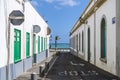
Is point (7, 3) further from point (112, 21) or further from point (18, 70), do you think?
point (112, 21)

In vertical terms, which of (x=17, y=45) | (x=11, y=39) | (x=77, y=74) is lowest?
(x=77, y=74)

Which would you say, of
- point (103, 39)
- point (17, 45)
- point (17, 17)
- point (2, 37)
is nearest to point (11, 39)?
point (17, 45)

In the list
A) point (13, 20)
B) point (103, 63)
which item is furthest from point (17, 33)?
point (103, 63)

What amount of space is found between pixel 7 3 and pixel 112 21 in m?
6.23

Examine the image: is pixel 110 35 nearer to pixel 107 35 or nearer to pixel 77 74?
pixel 107 35

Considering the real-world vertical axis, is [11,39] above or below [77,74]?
above

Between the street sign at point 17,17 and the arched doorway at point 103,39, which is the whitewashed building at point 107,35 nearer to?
the arched doorway at point 103,39

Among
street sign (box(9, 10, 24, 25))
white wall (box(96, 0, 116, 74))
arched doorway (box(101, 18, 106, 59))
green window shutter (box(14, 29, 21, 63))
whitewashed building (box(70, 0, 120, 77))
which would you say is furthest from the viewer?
arched doorway (box(101, 18, 106, 59))

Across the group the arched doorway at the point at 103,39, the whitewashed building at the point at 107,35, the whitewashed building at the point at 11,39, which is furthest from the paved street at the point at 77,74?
the whitewashed building at the point at 11,39

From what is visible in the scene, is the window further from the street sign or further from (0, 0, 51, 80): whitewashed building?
the street sign

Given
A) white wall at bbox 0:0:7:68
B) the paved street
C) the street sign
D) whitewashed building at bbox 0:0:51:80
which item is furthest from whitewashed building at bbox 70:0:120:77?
white wall at bbox 0:0:7:68

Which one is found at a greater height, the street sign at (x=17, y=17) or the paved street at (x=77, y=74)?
the street sign at (x=17, y=17)

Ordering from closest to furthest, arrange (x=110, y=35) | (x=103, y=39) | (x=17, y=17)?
(x=17, y=17), (x=110, y=35), (x=103, y=39)

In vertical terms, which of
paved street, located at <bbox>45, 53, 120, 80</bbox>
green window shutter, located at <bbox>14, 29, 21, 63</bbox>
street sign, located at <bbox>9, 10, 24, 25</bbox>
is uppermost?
street sign, located at <bbox>9, 10, 24, 25</bbox>
